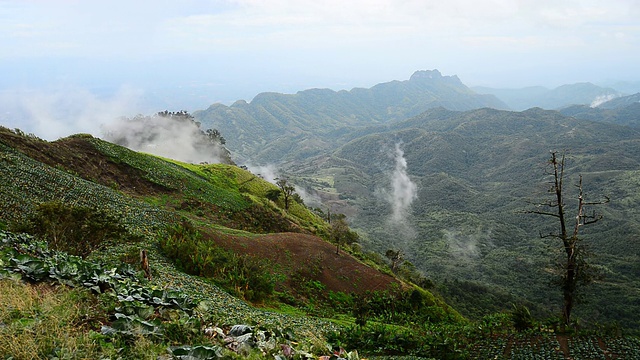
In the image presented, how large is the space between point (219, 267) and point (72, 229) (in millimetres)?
8112

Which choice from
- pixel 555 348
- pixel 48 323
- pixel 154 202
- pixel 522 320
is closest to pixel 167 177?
pixel 154 202

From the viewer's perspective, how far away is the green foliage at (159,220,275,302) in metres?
20.8

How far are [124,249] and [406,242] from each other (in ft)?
546

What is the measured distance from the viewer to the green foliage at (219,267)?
68.1 ft

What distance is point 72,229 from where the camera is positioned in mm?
19594

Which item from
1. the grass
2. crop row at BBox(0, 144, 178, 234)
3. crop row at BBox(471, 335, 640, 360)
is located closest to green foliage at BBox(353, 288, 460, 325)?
crop row at BBox(471, 335, 640, 360)

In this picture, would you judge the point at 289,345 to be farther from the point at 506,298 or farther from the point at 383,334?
the point at 506,298

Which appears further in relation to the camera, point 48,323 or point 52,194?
point 52,194

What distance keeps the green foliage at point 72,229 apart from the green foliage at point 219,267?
2.98 meters

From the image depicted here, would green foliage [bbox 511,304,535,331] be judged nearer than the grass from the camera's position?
No

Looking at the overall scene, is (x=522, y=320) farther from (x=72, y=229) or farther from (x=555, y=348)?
(x=72, y=229)

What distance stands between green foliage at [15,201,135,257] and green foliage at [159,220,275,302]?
2981 millimetres

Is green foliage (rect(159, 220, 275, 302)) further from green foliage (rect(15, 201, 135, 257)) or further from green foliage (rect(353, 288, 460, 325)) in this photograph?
green foliage (rect(353, 288, 460, 325))

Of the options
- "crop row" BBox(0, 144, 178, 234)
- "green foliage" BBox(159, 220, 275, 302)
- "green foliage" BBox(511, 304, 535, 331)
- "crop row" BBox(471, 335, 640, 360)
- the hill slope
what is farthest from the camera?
the hill slope
